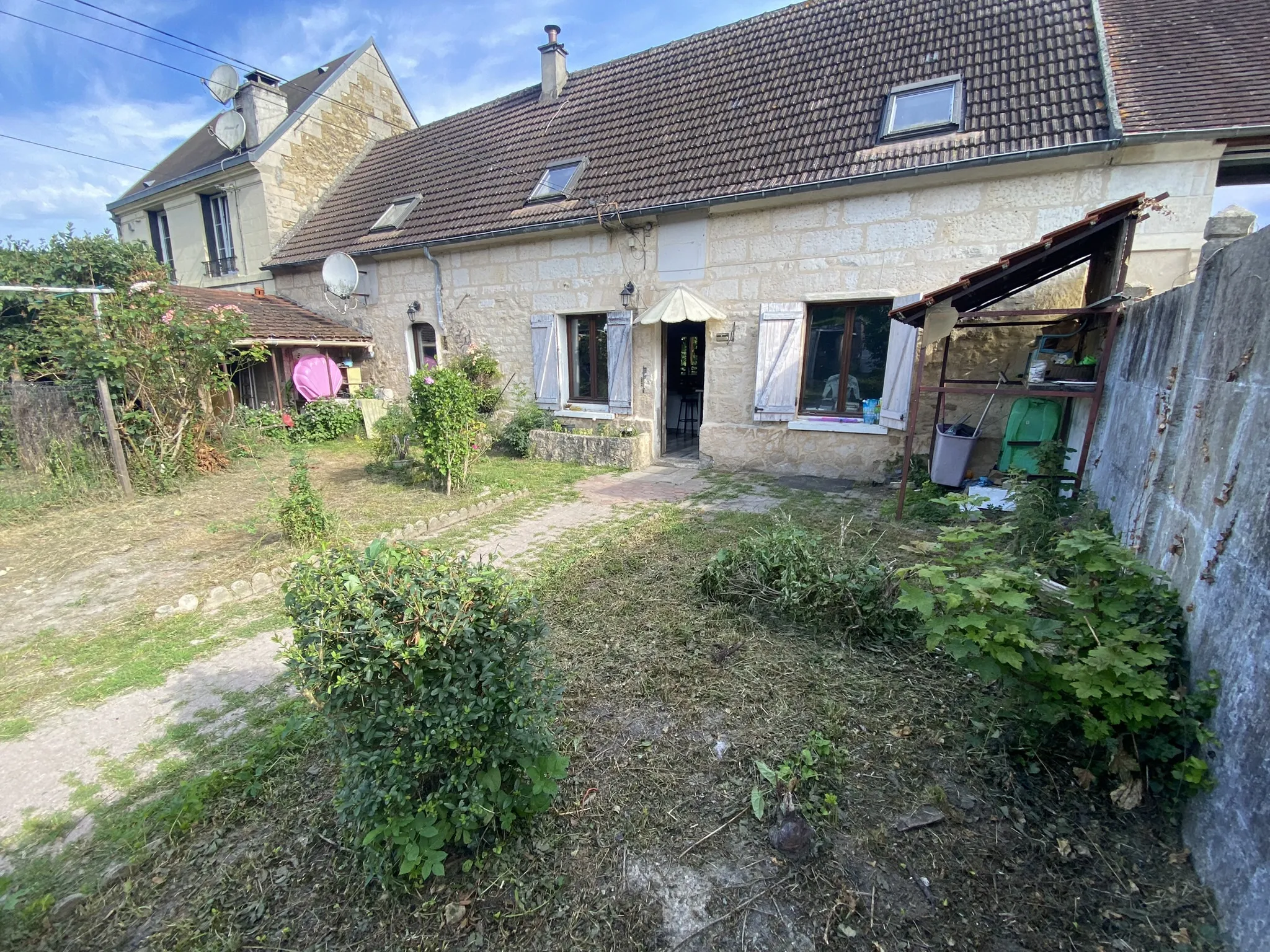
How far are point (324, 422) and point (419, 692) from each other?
10566 mm

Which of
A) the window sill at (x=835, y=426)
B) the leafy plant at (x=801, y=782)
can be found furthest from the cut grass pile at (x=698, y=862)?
the window sill at (x=835, y=426)

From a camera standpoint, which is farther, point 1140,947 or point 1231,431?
point 1231,431

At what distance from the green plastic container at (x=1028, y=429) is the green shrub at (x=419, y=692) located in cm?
547

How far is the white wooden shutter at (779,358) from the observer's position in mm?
7508

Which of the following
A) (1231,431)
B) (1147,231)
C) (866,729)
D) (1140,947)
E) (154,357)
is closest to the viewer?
(1140,947)

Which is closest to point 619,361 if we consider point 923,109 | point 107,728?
point 923,109

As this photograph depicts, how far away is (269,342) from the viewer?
10164 mm

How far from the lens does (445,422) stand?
6289mm

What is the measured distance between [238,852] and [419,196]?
12.4 metres

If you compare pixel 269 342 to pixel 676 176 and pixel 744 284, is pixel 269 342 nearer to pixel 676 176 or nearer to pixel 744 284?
pixel 676 176

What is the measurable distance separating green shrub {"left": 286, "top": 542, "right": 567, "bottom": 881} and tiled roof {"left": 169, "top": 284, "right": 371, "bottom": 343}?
10.5m

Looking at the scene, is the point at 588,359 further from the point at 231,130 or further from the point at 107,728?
the point at 231,130

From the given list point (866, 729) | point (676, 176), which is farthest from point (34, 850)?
point (676, 176)

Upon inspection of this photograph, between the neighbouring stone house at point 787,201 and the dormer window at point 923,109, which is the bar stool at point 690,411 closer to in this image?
the neighbouring stone house at point 787,201
